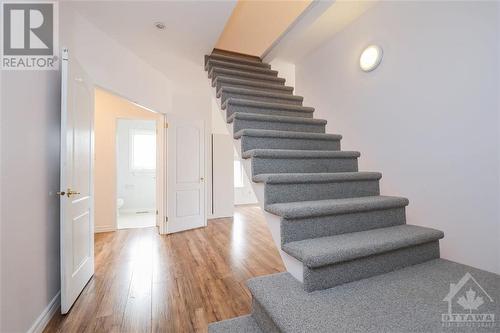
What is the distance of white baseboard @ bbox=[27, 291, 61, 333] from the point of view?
1476 millimetres

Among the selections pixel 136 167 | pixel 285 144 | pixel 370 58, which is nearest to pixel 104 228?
pixel 136 167

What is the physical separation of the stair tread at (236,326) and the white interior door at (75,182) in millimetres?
1148

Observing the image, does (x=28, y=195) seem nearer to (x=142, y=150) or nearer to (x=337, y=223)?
(x=337, y=223)

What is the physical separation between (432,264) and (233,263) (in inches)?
72.9

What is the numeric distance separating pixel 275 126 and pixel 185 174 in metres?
2.42

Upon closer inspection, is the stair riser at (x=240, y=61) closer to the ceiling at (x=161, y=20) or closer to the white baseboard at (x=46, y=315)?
the ceiling at (x=161, y=20)

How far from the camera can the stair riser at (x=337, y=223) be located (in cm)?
138

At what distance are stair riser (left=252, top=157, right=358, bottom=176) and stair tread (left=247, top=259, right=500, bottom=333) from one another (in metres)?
0.75

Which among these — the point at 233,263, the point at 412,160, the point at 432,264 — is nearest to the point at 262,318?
the point at 432,264

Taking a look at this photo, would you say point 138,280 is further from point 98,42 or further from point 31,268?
point 98,42

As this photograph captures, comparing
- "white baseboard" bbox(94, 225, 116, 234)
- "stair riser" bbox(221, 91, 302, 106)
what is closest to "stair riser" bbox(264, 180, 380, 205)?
"stair riser" bbox(221, 91, 302, 106)

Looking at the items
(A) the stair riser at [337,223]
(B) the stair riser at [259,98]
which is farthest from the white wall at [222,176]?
(A) the stair riser at [337,223]

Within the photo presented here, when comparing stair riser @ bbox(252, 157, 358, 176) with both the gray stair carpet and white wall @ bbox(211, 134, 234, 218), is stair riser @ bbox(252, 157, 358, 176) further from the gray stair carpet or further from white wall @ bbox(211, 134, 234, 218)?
white wall @ bbox(211, 134, 234, 218)

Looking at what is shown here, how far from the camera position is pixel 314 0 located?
245 centimetres
